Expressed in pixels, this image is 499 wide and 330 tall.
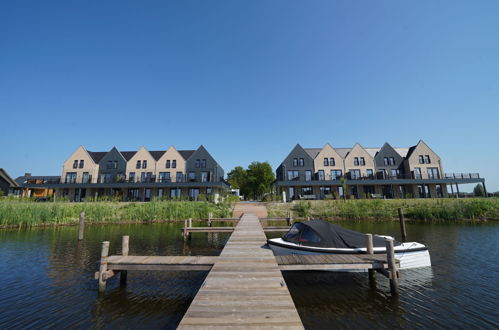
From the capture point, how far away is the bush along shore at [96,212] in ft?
63.3

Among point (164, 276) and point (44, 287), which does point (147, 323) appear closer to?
point (164, 276)

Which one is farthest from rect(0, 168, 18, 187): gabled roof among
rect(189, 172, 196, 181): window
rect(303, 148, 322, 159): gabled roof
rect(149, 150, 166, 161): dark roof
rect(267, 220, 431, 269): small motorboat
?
rect(303, 148, 322, 159): gabled roof

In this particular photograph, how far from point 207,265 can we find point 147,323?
6.59 ft

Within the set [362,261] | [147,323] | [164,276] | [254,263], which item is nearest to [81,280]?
[164,276]

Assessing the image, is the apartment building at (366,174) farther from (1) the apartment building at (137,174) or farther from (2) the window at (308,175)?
(1) the apartment building at (137,174)

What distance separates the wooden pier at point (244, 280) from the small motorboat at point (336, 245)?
2.34 feet

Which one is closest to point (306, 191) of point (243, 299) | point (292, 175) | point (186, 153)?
point (292, 175)

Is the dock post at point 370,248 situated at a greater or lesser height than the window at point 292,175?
lesser

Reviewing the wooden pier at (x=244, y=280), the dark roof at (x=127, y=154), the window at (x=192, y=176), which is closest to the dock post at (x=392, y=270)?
the wooden pier at (x=244, y=280)

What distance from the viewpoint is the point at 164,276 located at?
8562mm

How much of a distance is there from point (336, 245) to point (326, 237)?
467mm

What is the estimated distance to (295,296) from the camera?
6.95 meters

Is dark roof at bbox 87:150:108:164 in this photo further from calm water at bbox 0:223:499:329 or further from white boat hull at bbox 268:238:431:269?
white boat hull at bbox 268:238:431:269

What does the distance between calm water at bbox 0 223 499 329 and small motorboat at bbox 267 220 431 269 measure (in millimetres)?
591
